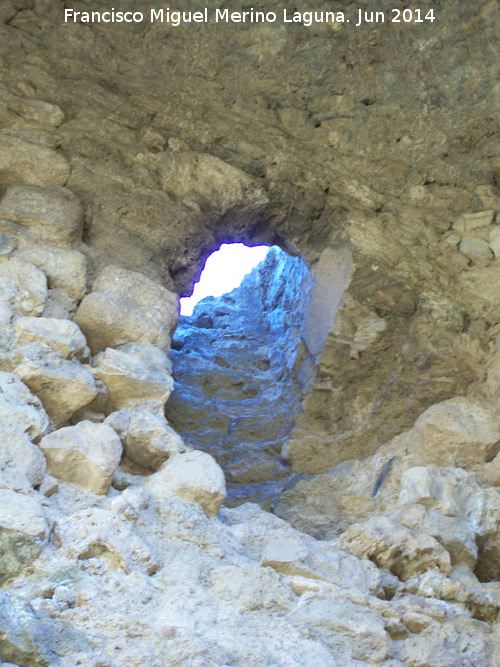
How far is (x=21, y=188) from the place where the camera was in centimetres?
414

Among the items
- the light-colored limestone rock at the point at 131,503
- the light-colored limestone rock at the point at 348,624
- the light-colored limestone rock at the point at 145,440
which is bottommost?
the light-colored limestone rock at the point at 348,624

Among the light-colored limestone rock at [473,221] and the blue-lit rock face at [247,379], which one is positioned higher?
the light-colored limestone rock at [473,221]

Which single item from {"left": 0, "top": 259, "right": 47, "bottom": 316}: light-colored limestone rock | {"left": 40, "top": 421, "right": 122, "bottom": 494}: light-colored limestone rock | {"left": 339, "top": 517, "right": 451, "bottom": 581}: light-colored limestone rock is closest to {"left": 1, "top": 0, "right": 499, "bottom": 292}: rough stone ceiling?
{"left": 0, "top": 259, "right": 47, "bottom": 316}: light-colored limestone rock

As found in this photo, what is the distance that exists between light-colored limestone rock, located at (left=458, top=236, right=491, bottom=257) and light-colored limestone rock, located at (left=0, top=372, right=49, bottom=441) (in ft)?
9.42

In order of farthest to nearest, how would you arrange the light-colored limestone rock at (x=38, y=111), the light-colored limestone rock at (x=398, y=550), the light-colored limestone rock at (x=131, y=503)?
the light-colored limestone rock at (x=38, y=111), the light-colored limestone rock at (x=398, y=550), the light-colored limestone rock at (x=131, y=503)

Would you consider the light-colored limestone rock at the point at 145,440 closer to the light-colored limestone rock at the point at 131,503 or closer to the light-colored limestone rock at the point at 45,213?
the light-colored limestone rock at the point at 131,503

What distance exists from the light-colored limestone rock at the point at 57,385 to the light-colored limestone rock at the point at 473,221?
2648mm

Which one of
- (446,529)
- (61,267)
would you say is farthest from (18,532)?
(446,529)

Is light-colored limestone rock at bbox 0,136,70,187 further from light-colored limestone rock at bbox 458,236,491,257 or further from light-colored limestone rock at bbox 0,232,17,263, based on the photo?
light-colored limestone rock at bbox 458,236,491,257

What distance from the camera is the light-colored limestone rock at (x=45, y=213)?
3.98 metres

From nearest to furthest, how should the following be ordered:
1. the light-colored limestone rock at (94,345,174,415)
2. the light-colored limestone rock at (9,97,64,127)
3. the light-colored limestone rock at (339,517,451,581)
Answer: the light-colored limestone rock at (339,517,451,581)
the light-colored limestone rock at (94,345,174,415)
the light-colored limestone rock at (9,97,64,127)

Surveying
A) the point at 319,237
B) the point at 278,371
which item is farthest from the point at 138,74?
the point at 278,371

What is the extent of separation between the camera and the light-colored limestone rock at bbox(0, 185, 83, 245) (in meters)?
3.98

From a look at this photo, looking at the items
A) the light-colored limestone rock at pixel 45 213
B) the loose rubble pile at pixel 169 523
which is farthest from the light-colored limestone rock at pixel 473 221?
the light-colored limestone rock at pixel 45 213
